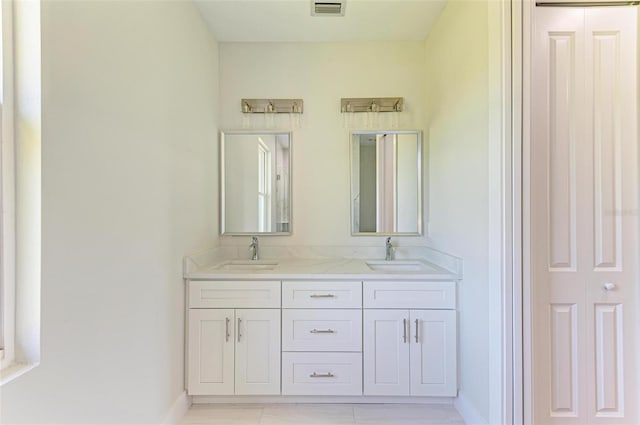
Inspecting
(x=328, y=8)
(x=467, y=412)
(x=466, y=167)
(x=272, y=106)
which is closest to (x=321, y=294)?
(x=467, y=412)

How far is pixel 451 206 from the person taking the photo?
212 centimetres

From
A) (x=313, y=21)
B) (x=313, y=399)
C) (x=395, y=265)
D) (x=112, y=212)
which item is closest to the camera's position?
(x=112, y=212)

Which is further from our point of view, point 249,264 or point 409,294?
point 249,264

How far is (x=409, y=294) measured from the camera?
202cm

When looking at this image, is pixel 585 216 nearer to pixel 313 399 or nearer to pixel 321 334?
pixel 321 334

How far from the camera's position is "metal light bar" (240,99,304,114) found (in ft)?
8.55

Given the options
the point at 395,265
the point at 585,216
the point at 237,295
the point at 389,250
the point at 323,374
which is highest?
the point at 585,216

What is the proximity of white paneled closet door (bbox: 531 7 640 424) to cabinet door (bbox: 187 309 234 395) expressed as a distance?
1719 mm

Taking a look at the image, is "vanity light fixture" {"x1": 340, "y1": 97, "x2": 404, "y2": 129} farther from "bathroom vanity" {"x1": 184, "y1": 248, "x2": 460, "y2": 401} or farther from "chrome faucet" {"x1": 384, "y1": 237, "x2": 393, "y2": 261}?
"bathroom vanity" {"x1": 184, "y1": 248, "x2": 460, "y2": 401}

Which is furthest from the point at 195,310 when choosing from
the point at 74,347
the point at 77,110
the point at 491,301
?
the point at 491,301

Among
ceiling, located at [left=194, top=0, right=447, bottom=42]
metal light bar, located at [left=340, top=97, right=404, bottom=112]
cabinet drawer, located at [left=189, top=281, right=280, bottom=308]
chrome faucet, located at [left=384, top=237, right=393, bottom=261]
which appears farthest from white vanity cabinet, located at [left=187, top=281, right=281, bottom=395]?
ceiling, located at [left=194, top=0, right=447, bottom=42]

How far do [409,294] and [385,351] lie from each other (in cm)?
40

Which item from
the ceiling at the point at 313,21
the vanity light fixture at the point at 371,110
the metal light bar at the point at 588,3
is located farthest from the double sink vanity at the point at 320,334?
the ceiling at the point at 313,21

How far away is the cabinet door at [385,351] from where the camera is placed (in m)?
2.01
